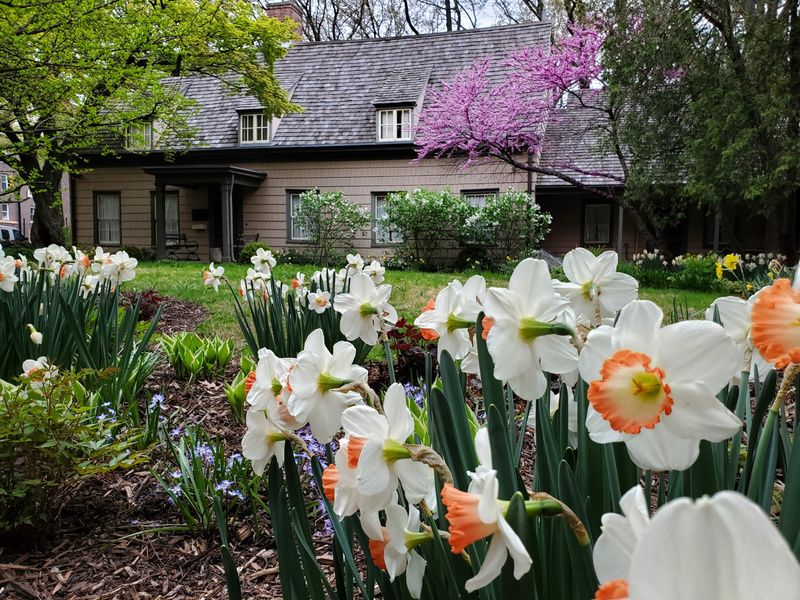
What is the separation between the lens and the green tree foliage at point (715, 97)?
29.9 ft

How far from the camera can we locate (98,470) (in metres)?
1.81

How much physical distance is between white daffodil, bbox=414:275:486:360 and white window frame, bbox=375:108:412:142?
1441cm

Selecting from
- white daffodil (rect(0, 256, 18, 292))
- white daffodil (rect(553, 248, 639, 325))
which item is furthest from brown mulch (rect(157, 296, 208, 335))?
white daffodil (rect(553, 248, 639, 325))

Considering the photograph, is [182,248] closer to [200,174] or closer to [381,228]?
[200,174]

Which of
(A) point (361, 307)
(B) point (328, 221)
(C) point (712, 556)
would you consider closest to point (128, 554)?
(A) point (361, 307)

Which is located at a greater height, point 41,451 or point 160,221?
point 160,221

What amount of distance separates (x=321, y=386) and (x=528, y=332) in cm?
31

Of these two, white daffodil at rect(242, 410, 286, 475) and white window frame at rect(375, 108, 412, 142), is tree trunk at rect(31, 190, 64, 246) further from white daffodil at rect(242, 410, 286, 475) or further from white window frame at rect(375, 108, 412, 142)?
white daffodil at rect(242, 410, 286, 475)

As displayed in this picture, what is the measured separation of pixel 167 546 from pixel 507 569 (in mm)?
1598

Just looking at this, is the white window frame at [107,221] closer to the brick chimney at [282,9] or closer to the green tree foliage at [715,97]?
the brick chimney at [282,9]

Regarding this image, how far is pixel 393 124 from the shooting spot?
15.1 m

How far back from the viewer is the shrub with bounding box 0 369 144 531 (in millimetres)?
1731

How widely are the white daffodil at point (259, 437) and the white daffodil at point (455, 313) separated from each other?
32cm

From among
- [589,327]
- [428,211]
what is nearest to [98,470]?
[589,327]
